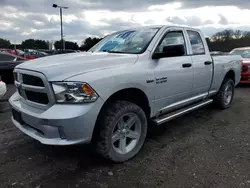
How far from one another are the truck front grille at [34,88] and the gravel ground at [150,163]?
2.89 ft

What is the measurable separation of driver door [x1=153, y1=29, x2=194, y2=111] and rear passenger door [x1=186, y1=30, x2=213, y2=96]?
0.20 m

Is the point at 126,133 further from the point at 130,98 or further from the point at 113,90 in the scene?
the point at 113,90

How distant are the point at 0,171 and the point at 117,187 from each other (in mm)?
1540

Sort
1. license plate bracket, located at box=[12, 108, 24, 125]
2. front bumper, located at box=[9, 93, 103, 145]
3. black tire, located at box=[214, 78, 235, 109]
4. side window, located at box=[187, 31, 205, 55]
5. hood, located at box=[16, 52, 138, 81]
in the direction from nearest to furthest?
1. front bumper, located at box=[9, 93, 103, 145]
2. hood, located at box=[16, 52, 138, 81]
3. license plate bracket, located at box=[12, 108, 24, 125]
4. side window, located at box=[187, 31, 205, 55]
5. black tire, located at box=[214, 78, 235, 109]

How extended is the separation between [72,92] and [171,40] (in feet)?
7.14

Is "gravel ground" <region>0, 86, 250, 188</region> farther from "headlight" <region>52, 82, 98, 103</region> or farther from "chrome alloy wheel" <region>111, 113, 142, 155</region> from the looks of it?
"headlight" <region>52, 82, 98, 103</region>

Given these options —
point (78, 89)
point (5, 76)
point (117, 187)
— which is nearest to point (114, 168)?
point (117, 187)

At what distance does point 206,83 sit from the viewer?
4797 mm

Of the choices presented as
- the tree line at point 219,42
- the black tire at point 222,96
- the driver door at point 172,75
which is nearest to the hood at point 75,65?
the driver door at point 172,75

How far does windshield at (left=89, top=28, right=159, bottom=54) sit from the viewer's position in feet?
12.0

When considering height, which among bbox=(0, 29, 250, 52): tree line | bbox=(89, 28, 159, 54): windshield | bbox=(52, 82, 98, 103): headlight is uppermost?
bbox=(0, 29, 250, 52): tree line

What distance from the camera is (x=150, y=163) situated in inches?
127

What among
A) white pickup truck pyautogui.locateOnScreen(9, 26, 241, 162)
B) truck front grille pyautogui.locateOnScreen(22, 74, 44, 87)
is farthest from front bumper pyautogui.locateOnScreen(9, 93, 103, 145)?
truck front grille pyautogui.locateOnScreen(22, 74, 44, 87)

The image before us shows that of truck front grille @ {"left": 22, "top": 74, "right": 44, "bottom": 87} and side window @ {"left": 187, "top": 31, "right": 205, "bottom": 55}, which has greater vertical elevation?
side window @ {"left": 187, "top": 31, "right": 205, "bottom": 55}
